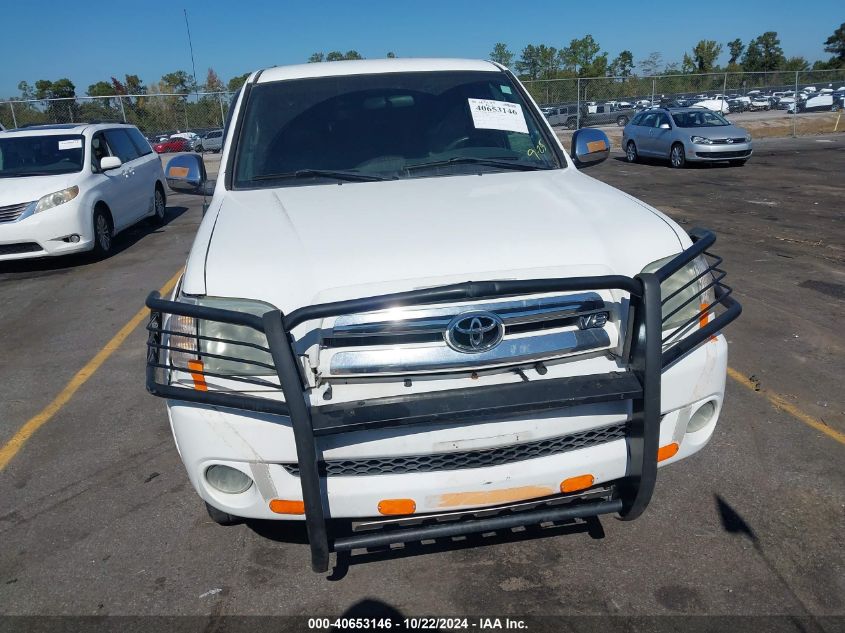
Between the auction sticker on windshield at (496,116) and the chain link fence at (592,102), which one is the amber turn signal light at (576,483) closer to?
the auction sticker on windshield at (496,116)

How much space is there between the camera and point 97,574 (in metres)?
3.02

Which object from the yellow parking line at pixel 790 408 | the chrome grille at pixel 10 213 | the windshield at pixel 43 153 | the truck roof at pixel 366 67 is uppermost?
A: the truck roof at pixel 366 67

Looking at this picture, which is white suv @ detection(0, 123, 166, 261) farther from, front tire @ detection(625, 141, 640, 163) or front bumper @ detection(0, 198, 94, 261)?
front tire @ detection(625, 141, 640, 163)

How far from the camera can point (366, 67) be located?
14.6ft

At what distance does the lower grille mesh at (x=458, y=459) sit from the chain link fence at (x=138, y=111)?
25364mm

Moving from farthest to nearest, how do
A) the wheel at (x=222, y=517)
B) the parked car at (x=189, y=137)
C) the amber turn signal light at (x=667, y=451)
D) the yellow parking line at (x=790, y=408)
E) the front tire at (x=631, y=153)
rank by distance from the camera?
the parked car at (x=189, y=137), the front tire at (x=631, y=153), the yellow parking line at (x=790, y=408), the wheel at (x=222, y=517), the amber turn signal light at (x=667, y=451)

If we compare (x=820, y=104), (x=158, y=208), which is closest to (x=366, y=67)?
(x=158, y=208)

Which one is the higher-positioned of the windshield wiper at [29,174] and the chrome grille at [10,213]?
the windshield wiper at [29,174]

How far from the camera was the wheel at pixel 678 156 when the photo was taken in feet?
60.8

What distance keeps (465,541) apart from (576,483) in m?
0.73

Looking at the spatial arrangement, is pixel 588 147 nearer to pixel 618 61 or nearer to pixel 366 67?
pixel 366 67

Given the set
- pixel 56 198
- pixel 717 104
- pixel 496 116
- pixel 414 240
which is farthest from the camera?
pixel 717 104

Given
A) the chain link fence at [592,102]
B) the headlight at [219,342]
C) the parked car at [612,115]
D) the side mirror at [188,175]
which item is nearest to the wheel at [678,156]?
the chain link fence at [592,102]

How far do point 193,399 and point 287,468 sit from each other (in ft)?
Answer: 1.31
